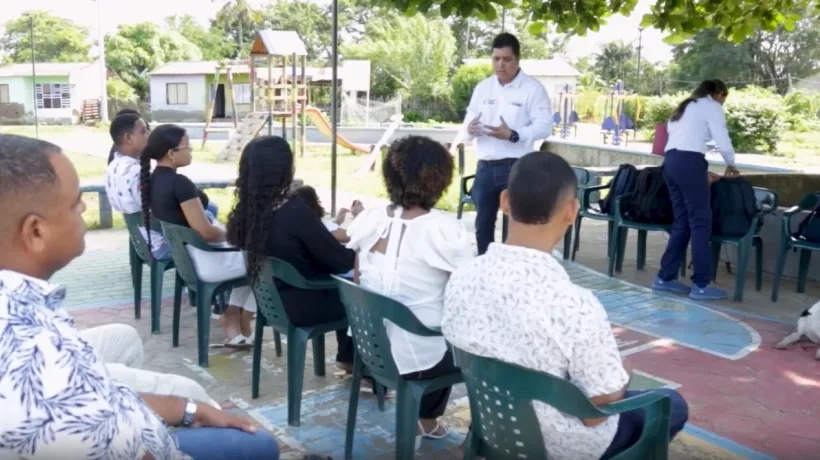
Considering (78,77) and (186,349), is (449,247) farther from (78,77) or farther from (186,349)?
(78,77)

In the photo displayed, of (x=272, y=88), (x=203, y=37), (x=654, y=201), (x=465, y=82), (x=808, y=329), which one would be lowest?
(x=808, y=329)

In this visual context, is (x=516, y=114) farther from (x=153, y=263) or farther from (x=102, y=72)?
(x=102, y=72)

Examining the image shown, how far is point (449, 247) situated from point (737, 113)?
2348 centimetres

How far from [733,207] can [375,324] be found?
14.2 ft

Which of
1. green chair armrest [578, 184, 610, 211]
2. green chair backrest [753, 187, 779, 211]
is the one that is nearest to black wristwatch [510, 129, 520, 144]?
green chair armrest [578, 184, 610, 211]

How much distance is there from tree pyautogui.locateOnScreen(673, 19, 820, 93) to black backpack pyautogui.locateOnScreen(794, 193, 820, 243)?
140 feet

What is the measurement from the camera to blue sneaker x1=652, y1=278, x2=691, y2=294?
6461mm

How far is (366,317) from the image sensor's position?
121 inches

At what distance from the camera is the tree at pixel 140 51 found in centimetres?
4822

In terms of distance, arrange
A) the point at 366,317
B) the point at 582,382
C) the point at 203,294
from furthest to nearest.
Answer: the point at 203,294
the point at 366,317
the point at 582,382

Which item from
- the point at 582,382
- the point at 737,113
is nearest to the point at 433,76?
the point at 737,113

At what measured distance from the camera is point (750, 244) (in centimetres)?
620

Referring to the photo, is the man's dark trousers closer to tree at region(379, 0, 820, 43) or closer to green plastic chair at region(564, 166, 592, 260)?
tree at region(379, 0, 820, 43)

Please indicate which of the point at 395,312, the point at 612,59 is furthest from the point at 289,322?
the point at 612,59
